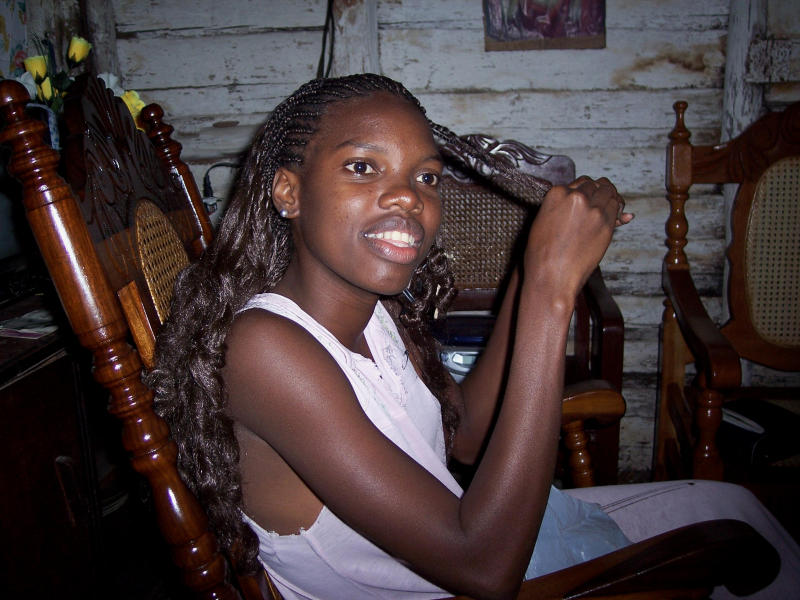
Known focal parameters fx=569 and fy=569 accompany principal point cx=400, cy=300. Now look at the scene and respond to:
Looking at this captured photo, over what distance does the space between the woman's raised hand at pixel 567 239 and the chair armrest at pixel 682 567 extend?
39 cm

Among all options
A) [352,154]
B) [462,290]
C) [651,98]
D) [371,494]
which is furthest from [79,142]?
[651,98]

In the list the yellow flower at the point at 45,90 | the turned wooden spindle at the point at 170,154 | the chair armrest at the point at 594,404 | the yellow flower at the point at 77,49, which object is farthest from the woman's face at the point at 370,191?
the yellow flower at the point at 77,49

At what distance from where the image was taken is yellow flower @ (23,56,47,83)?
1.51 meters

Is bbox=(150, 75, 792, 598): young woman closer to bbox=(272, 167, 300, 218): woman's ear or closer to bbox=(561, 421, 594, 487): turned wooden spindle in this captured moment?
bbox=(272, 167, 300, 218): woman's ear

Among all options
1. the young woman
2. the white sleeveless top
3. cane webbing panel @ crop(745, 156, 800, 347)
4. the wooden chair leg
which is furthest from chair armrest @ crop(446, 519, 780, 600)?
cane webbing panel @ crop(745, 156, 800, 347)

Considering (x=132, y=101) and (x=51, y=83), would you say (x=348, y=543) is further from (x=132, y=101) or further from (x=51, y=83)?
(x=51, y=83)

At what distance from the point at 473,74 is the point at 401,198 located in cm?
159

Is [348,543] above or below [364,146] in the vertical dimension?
below

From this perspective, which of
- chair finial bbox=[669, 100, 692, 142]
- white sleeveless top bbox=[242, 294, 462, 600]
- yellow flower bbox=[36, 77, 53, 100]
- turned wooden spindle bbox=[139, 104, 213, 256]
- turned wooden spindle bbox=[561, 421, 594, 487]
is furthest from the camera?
chair finial bbox=[669, 100, 692, 142]

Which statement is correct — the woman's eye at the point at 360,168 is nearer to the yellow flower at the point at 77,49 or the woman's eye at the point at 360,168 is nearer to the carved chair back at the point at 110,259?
the carved chair back at the point at 110,259

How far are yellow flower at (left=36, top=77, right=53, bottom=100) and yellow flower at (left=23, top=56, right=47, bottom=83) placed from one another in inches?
0.5

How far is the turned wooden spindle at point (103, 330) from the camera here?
29.2 inches

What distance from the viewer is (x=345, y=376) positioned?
90 cm

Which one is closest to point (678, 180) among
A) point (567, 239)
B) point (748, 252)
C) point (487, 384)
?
point (748, 252)
